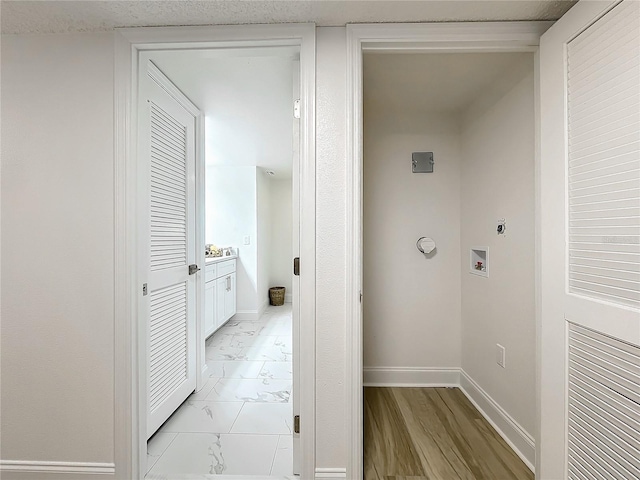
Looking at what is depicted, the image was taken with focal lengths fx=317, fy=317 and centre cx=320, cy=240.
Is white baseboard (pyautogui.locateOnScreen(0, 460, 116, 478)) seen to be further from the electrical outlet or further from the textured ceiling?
the electrical outlet

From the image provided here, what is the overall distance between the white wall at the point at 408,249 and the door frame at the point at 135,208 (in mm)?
1149

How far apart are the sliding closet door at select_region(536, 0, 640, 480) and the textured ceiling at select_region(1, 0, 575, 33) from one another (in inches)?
9.5

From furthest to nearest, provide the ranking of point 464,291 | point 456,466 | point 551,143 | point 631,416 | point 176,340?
1. point 464,291
2. point 176,340
3. point 456,466
4. point 551,143
5. point 631,416

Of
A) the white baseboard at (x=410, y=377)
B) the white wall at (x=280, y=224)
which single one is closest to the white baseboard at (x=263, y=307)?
the white wall at (x=280, y=224)

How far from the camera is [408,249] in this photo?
8.39 ft

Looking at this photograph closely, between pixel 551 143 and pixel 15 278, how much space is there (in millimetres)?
2518

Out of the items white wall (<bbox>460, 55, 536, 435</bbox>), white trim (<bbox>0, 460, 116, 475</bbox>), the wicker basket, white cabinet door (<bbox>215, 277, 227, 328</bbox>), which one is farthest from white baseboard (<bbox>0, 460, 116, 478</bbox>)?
the wicker basket

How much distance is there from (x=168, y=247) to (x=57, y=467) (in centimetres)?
119

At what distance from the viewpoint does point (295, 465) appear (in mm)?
1598

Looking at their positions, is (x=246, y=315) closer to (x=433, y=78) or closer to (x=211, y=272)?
(x=211, y=272)

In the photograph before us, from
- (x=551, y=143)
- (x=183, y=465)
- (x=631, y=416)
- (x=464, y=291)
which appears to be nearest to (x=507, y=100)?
(x=551, y=143)

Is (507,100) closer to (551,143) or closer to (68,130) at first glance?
(551,143)

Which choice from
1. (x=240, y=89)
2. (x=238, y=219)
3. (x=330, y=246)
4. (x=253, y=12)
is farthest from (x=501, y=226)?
(x=238, y=219)

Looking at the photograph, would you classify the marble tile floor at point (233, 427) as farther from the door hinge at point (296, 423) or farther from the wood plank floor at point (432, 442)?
the wood plank floor at point (432, 442)
